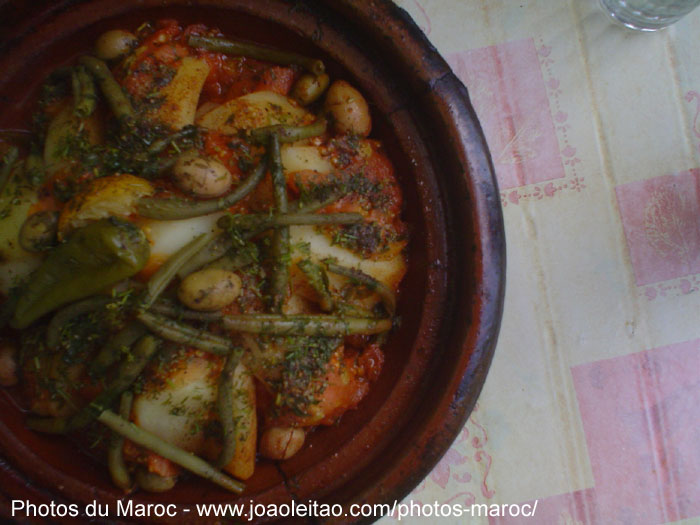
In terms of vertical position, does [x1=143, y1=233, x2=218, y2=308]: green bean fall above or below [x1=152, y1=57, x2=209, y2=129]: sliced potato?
below

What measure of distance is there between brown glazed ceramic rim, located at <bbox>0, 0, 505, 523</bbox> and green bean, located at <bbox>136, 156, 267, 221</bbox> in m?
0.46

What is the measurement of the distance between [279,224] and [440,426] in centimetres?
65

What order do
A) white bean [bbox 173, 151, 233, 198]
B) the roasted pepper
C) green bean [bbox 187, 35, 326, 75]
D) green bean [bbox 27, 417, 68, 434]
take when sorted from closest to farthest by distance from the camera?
the roasted pepper < white bean [bbox 173, 151, 233, 198] < green bean [bbox 27, 417, 68, 434] < green bean [bbox 187, 35, 326, 75]

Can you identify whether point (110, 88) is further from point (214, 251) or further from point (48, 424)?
point (48, 424)

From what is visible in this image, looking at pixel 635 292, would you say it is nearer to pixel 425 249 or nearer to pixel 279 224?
pixel 425 249

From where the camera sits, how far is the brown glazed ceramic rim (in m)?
1.42

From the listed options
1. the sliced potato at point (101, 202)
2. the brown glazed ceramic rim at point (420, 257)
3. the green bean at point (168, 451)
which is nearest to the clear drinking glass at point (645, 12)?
the brown glazed ceramic rim at point (420, 257)

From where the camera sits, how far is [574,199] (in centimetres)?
194

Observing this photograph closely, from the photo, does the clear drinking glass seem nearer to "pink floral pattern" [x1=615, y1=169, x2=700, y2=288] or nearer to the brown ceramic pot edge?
"pink floral pattern" [x1=615, y1=169, x2=700, y2=288]

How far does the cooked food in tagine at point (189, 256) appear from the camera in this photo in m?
1.34

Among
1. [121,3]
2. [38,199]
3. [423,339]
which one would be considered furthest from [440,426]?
[121,3]

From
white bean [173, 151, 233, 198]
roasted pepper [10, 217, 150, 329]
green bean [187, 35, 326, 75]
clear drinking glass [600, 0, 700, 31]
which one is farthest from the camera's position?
clear drinking glass [600, 0, 700, 31]

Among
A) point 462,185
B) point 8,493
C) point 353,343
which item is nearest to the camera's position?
point 8,493

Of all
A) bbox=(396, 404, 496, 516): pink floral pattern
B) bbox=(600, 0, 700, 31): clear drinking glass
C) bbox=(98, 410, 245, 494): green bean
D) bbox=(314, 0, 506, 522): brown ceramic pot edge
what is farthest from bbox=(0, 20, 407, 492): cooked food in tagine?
bbox=(600, 0, 700, 31): clear drinking glass
